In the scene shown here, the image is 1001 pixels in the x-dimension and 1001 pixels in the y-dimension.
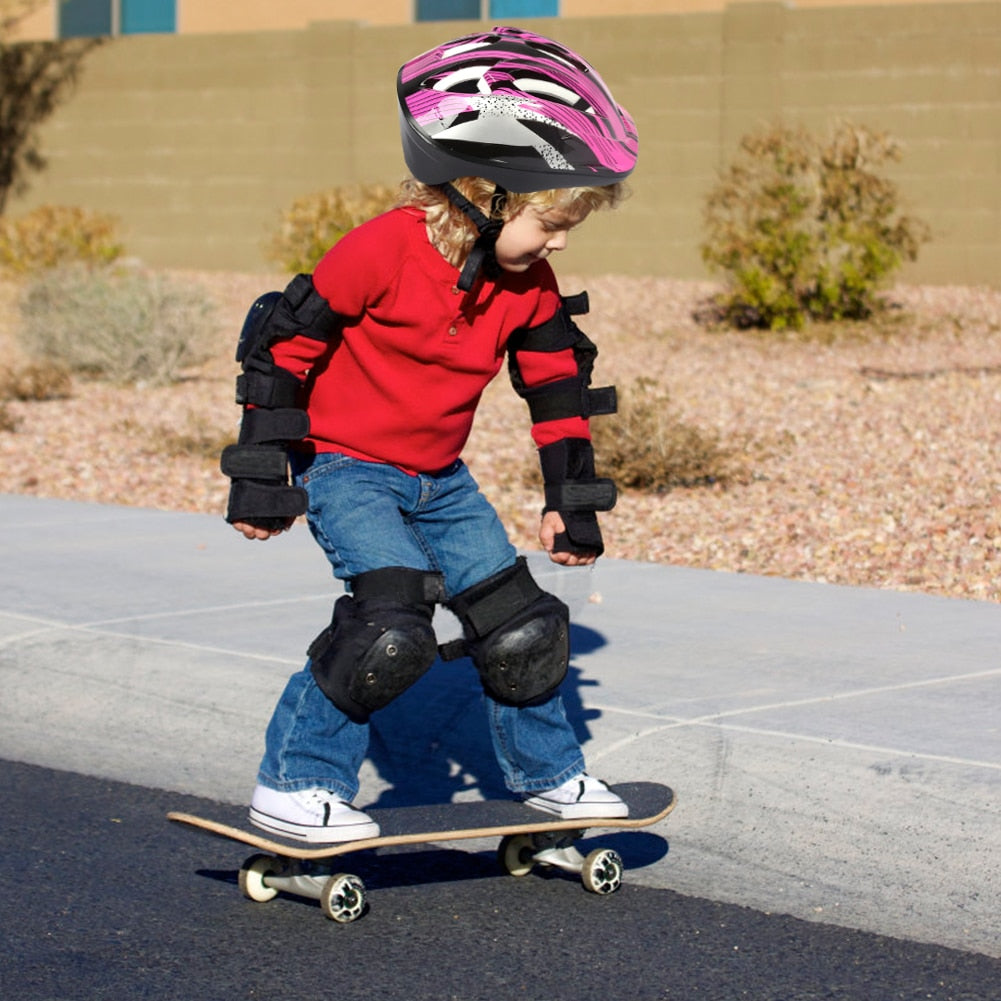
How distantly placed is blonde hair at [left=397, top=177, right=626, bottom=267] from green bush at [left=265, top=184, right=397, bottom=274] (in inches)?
620

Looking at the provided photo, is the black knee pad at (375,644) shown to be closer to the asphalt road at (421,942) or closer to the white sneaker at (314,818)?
the white sneaker at (314,818)

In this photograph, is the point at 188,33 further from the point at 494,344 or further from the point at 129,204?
the point at 494,344

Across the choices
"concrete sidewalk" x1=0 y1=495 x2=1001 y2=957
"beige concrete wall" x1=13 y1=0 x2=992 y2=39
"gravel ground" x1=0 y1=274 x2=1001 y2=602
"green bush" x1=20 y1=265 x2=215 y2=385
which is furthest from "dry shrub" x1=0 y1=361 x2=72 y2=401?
"beige concrete wall" x1=13 y1=0 x2=992 y2=39

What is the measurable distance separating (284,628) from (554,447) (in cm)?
242

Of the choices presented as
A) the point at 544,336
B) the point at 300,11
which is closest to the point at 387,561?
the point at 544,336

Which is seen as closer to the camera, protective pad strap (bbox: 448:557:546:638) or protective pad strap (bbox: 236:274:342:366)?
protective pad strap (bbox: 236:274:342:366)

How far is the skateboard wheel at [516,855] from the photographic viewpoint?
4.85 m

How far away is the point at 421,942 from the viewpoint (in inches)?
174

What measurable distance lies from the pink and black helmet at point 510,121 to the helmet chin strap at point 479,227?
0.04 m

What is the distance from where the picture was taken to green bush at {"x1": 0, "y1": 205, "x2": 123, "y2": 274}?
21.5 metres

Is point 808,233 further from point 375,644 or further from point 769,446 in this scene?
point 375,644

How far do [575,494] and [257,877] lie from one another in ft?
3.90

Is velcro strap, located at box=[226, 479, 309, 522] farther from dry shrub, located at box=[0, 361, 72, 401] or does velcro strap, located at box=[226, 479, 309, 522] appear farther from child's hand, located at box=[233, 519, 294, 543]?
dry shrub, located at box=[0, 361, 72, 401]

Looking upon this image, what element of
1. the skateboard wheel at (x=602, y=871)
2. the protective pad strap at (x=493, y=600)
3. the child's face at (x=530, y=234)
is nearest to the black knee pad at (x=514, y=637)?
the protective pad strap at (x=493, y=600)
